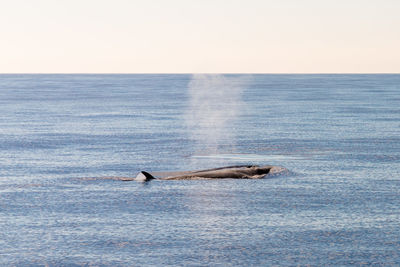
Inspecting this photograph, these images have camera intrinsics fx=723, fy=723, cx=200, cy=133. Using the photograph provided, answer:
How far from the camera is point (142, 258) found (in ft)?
79.3

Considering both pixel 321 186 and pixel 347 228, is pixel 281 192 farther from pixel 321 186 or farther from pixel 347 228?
pixel 347 228

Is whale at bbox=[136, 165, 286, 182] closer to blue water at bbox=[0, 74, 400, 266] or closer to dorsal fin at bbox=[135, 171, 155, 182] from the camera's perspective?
dorsal fin at bbox=[135, 171, 155, 182]

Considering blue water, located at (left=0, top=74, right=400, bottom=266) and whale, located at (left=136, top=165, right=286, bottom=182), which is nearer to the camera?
blue water, located at (left=0, top=74, right=400, bottom=266)

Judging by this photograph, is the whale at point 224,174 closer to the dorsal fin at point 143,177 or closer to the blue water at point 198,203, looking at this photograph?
the dorsal fin at point 143,177

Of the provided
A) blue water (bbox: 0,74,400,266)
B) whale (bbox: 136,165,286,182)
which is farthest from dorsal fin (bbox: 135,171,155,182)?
blue water (bbox: 0,74,400,266)

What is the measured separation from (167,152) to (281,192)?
63.5 feet

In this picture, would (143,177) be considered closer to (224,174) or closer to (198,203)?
(224,174)

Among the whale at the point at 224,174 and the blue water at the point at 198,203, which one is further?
the whale at the point at 224,174

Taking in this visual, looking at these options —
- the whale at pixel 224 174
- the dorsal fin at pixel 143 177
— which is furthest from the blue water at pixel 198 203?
the whale at pixel 224 174

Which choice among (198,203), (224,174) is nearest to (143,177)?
(224,174)

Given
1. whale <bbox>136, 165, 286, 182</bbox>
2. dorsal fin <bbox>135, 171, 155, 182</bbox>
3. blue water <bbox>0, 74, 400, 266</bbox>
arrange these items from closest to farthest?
blue water <bbox>0, 74, 400, 266</bbox>, dorsal fin <bbox>135, 171, 155, 182</bbox>, whale <bbox>136, 165, 286, 182</bbox>

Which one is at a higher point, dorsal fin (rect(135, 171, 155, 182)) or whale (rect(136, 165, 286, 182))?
whale (rect(136, 165, 286, 182))

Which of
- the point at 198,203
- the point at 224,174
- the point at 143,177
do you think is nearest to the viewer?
the point at 198,203

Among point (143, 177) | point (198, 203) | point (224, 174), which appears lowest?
point (198, 203)
